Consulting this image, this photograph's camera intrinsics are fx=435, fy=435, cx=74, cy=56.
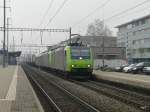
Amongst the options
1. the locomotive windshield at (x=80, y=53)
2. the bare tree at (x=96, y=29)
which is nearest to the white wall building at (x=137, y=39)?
the bare tree at (x=96, y=29)

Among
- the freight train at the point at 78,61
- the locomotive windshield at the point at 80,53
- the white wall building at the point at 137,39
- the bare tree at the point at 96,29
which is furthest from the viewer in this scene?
the bare tree at the point at 96,29

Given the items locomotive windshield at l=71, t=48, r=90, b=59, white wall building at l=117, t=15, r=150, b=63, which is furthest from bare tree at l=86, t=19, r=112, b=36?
locomotive windshield at l=71, t=48, r=90, b=59

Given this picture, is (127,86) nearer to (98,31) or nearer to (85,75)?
(85,75)

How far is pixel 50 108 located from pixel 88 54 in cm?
2101

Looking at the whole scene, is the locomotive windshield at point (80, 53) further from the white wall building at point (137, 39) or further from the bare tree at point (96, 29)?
the bare tree at point (96, 29)

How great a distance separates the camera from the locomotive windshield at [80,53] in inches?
1476

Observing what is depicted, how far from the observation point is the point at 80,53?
124 ft

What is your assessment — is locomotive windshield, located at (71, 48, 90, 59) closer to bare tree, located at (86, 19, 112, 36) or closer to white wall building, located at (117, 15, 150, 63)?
white wall building, located at (117, 15, 150, 63)

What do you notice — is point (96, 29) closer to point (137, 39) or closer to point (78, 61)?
point (137, 39)

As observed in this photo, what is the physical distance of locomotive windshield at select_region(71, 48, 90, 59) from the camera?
37.5 meters

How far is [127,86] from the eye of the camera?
29047 mm

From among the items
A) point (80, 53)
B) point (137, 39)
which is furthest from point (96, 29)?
point (80, 53)

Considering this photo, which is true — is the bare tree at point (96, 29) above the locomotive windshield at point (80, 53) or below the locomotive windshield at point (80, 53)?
above

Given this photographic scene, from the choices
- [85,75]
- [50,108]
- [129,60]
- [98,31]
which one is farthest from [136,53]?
[50,108]
